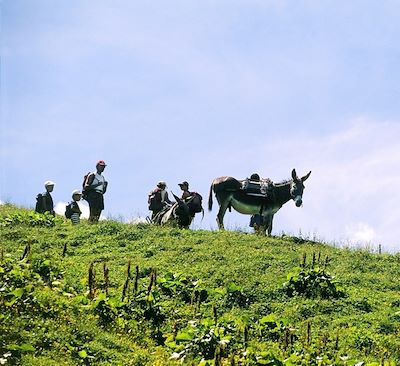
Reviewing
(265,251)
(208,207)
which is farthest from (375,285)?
(208,207)

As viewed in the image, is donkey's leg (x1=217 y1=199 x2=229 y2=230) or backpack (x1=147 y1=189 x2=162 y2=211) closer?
backpack (x1=147 y1=189 x2=162 y2=211)

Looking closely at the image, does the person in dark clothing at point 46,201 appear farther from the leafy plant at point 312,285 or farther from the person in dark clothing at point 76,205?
the leafy plant at point 312,285

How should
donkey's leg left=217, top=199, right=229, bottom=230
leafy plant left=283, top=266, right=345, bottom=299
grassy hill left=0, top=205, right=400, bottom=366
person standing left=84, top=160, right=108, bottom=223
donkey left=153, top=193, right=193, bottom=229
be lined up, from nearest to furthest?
grassy hill left=0, top=205, right=400, bottom=366 < leafy plant left=283, top=266, right=345, bottom=299 < donkey left=153, top=193, right=193, bottom=229 < person standing left=84, top=160, right=108, bottom=223 < donkey's leg left=217, top=199, right=229, bottom=230

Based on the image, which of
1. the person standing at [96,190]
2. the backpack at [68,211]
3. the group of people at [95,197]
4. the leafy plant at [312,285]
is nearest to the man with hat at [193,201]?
the group of people at [95,197]

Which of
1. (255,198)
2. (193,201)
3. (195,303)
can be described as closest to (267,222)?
(255,198)

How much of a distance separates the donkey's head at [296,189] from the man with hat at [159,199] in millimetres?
4055

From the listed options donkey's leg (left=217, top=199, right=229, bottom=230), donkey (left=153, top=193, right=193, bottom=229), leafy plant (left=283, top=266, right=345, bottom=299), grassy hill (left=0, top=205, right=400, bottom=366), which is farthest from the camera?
donkey's leg (left=217, top=199, right=229, bottom=230)

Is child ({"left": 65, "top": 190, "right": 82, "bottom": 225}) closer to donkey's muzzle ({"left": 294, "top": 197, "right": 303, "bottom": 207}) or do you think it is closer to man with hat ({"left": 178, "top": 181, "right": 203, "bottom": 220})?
man with hat ({"left": 178, "top": 181, "right": 203, "bottom": 220})

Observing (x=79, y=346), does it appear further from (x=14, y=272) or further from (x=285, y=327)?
(x=285, y=327)

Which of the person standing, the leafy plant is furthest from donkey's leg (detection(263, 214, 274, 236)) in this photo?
the leafy plant

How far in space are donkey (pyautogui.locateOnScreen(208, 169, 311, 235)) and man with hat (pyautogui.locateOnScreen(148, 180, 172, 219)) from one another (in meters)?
1.84

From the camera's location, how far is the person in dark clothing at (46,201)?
26.2 metres

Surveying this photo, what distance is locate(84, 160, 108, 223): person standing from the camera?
2552cm

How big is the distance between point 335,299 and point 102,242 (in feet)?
24.8
